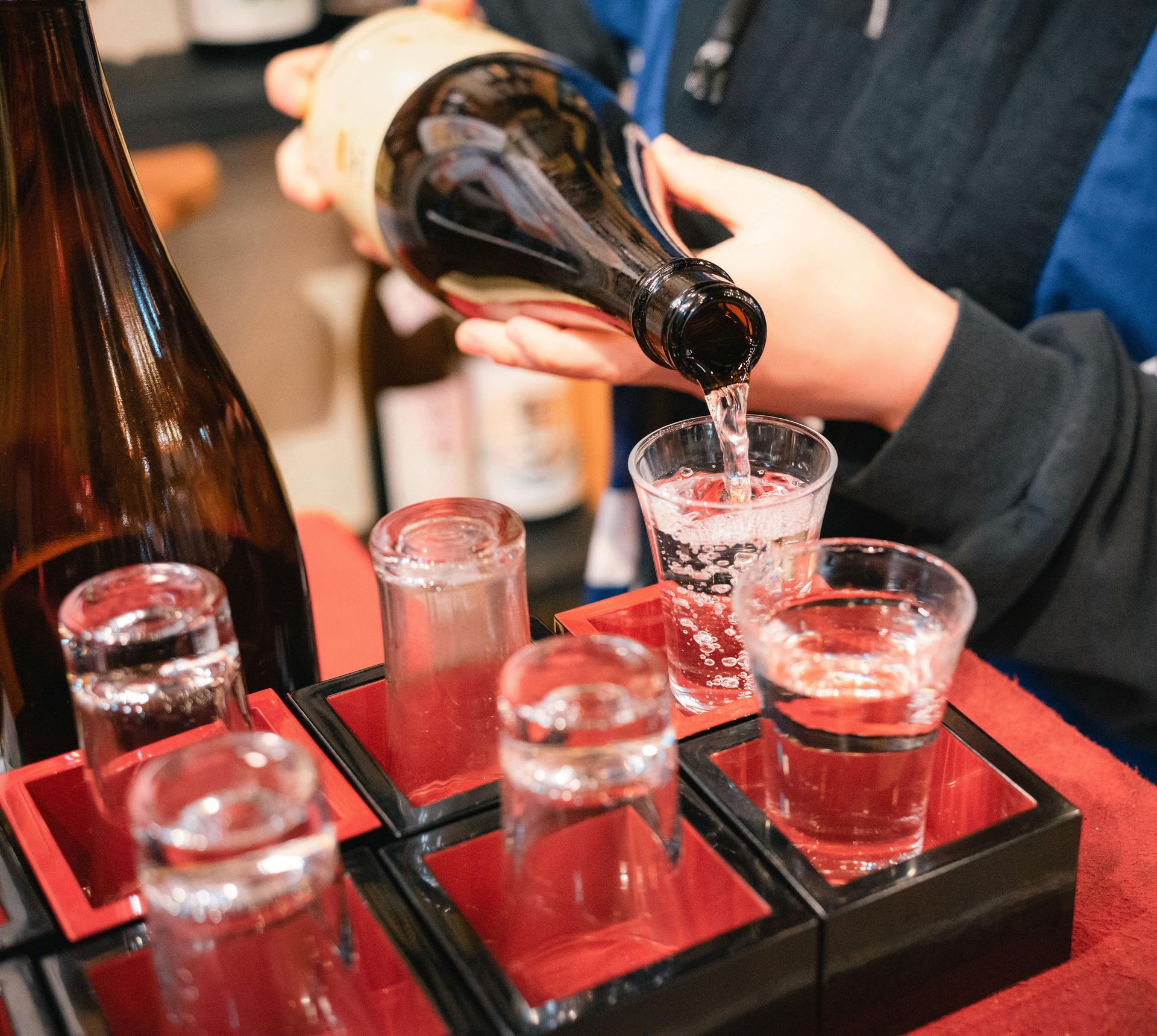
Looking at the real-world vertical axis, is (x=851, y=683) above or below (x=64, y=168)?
below

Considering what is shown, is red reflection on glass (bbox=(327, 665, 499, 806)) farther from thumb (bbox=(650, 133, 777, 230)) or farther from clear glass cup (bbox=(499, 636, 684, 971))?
thumb (bbox=(650, 133, 777, 230))

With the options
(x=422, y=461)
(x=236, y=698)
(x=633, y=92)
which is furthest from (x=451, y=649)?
(x=422, y=461)

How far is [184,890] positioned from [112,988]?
0.08 m

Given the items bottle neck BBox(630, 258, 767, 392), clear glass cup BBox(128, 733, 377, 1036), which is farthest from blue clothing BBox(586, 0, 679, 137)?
clear glass cup BBox(128, 733, 377, 1036)

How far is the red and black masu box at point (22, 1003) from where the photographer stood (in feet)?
0.95

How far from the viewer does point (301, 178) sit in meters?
0.75

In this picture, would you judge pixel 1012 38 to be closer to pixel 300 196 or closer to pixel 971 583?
pixel 971 583

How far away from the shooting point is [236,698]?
353 millimetres

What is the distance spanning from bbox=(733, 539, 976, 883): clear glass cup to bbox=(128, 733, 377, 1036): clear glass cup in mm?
128

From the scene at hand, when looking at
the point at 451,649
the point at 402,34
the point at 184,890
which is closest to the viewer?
the point at 184,890

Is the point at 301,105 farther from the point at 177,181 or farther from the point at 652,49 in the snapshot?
the point at 177,181

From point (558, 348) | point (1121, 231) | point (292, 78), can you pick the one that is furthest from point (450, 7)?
point (1121, 231)

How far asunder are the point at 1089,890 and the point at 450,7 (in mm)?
638

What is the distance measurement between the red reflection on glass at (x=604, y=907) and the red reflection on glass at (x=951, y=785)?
46 mm
